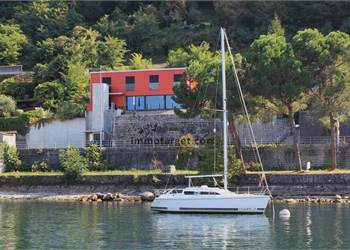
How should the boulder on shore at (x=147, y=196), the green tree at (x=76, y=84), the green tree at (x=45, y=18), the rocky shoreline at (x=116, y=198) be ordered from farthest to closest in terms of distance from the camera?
1. the green tree at (x=45, y=18)
2. the green tree at (x=76, y=84)
3. the boulder on shore at (x=147, y=196)
4. the rocky shoreline at (x=116, y=198)

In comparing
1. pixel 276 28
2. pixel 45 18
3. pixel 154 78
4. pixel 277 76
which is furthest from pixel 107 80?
pixel 45 18

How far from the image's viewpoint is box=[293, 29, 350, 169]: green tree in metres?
56.9

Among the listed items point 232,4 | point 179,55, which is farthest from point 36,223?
point 232,4

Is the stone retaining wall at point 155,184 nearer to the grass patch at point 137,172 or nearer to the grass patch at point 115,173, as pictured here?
A: the grass patch at point 115,173

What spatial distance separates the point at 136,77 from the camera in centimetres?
7581

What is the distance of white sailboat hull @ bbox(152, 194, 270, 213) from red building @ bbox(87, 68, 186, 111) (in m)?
27.2

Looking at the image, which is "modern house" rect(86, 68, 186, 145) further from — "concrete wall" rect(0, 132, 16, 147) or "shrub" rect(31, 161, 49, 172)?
"concrete wall" rect(0, 132, 16, 147)

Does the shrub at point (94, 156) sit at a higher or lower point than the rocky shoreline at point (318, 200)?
higher

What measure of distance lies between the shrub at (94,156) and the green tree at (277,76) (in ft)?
52.2

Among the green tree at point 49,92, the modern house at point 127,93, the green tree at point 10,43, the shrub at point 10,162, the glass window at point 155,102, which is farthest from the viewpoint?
the green tree at point 10,43

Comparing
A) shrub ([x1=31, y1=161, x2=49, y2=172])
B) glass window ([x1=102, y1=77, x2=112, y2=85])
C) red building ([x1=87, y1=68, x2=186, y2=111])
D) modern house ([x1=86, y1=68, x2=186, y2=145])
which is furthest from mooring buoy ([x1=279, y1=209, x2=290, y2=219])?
glass window ([x1=102, y1=77, x2=112, y2=85])

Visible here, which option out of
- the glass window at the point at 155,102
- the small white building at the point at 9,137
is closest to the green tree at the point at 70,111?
the small white building at the point at 9,137

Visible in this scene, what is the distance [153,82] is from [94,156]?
1291 centimetres

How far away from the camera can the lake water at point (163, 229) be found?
35.0 m
